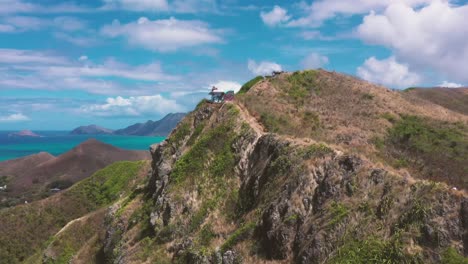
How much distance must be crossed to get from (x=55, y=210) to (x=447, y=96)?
92625 millimetres

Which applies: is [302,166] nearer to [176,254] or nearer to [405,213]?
[405,213]

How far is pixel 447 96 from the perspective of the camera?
97812mm

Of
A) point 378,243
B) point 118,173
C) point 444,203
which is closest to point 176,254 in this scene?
point 378,243

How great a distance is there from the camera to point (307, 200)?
22.7 meters

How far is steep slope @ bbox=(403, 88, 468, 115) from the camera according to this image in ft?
297

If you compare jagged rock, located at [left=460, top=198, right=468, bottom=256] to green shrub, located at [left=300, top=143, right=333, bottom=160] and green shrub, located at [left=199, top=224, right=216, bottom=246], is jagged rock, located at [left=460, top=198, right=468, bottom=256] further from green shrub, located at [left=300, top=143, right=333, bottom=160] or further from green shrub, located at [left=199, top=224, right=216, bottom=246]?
green shrub, located at [left=199, top=224, right=216, bottom=246]

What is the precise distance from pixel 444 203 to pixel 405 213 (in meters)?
1.60

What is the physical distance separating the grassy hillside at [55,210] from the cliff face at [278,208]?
141ft

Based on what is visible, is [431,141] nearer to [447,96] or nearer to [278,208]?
[278,208]

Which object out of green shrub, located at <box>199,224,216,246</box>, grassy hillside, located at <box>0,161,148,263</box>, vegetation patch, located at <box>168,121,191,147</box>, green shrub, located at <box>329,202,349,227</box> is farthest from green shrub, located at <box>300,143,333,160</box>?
grassy hillside, located at <box>0,161,148,263</box>

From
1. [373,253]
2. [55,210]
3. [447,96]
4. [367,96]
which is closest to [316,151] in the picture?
[373,253]

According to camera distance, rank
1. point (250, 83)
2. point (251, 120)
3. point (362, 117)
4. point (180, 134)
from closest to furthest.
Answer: point (251, 120) → point (180, 134) → point (362, 117) → point (250, 83)

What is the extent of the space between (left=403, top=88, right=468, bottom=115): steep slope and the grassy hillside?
2541 inches

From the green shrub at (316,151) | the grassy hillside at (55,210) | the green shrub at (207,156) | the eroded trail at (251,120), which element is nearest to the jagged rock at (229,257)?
the green shrub at (316,151)
